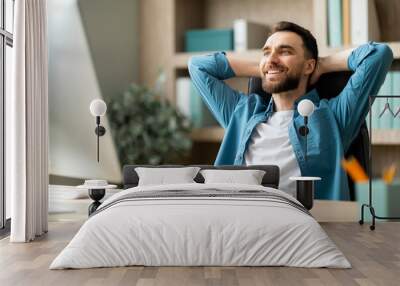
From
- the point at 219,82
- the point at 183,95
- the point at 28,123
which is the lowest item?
the point at 28,123

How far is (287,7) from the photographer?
20.5 feet

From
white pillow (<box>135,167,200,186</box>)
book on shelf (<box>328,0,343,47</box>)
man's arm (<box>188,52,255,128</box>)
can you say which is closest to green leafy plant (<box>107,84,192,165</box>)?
man's arm (<box>188,52,255,128</box>)

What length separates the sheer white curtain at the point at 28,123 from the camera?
5.33 meters

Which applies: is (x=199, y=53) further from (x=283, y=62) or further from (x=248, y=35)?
(x=283, y=62)

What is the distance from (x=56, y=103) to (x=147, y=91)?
3.05 ft

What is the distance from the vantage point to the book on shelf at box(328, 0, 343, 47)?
5.98 m

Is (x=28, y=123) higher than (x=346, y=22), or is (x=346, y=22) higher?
(x=346, y=22)

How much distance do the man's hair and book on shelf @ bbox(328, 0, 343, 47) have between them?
5.5 inches

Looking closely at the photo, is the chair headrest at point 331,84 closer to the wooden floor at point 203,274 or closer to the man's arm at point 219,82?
the man's arm at point 219,82

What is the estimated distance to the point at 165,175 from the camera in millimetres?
5855

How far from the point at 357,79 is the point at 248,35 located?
3.21 feet

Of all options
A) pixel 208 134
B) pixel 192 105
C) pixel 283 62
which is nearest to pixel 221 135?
pixel 208 134

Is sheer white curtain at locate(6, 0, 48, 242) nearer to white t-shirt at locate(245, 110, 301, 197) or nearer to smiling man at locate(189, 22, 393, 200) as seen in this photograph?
smiling man at locate(189, 22, 393, 200)

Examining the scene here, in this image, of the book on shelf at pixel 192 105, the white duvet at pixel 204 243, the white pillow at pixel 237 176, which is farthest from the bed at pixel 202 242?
the book on shelf at pixel 192 105
